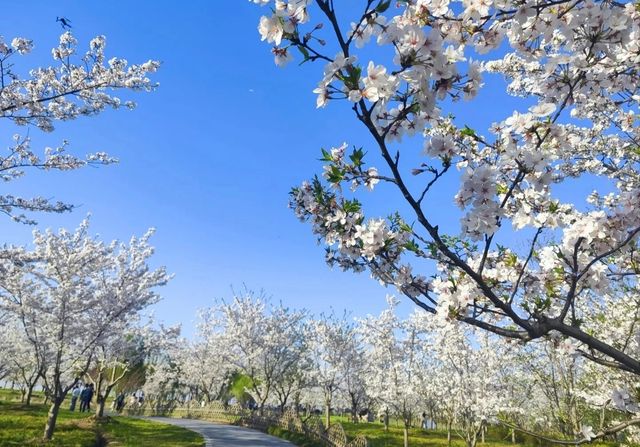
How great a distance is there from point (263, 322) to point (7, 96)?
21.5 metres

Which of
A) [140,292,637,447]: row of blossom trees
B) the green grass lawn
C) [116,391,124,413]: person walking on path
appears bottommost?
[116,391,124,413]: person walking on path

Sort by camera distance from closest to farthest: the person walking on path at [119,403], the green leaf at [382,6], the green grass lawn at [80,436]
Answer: the green leaf at [382,6], the green grass lawn at [80,436], the person walking on path at [119,403]

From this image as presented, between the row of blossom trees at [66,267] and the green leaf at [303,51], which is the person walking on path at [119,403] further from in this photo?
the green leaf at [303,51]

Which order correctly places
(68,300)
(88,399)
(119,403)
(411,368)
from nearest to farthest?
(68,300) → (411,368) → (88,399) → (119,403)

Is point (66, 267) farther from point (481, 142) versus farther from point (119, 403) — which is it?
point (119, 403)

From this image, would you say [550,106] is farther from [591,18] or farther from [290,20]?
[290,20]

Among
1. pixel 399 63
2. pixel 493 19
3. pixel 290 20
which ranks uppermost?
pixel 493 19

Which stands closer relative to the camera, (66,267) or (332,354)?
(66,267)

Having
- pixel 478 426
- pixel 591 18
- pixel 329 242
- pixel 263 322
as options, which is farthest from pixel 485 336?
pixel 591 18

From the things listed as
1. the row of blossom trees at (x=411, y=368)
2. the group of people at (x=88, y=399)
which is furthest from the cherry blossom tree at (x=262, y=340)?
the group of people at (x=88, y=399)

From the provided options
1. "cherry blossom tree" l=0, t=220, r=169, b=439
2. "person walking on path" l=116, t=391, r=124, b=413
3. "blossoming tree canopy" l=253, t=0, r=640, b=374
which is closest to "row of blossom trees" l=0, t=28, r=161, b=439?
"cherry blossom tree" l=0, t=220, r=169, b=439

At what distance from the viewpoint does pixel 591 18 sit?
264cm

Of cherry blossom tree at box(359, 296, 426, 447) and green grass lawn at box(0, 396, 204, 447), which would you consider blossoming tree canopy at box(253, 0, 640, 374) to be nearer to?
green grass lawn at box(0, 396, 204, 447)

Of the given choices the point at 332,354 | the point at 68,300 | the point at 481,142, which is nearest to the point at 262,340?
the point at 332,354
